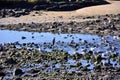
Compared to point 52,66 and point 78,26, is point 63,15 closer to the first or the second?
point 78,26

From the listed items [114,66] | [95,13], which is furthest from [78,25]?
[114,66]

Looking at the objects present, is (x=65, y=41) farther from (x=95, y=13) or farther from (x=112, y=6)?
(x=112, y=6)

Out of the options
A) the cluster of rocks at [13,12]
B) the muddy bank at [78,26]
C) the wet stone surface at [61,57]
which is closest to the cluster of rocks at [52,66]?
the wet stone surface at [61,57]

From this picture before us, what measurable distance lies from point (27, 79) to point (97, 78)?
7.23ft

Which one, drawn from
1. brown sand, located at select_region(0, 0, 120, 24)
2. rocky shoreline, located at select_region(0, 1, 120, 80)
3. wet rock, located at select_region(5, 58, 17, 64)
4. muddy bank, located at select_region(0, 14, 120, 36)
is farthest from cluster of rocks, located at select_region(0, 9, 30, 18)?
wet rock, located at select_region(5, 58, 17, 64)

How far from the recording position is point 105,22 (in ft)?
88.1

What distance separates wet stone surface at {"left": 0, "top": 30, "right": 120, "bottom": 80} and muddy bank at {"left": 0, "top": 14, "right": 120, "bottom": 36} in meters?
1.76

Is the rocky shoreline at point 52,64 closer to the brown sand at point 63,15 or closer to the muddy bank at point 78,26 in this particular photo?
the muddy bank at point 78,26

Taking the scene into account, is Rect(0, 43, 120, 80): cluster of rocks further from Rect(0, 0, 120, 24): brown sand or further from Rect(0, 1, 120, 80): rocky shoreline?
Rect(0, 0, 120, 24): brown sand

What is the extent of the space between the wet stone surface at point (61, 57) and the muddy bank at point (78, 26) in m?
1.76

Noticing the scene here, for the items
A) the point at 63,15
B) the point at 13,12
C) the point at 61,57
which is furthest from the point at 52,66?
the point at 13,12

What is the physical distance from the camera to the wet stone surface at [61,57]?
1370 centimetres

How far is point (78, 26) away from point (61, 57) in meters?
10.0

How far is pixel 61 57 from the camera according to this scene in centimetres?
1612
